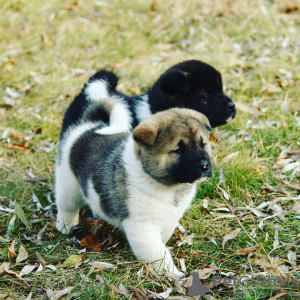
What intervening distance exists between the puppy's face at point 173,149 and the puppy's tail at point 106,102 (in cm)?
49

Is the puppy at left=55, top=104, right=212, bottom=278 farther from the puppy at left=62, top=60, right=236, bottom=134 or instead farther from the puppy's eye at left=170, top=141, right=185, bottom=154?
the puppy at left=62, top=60, right=236, bottom=134

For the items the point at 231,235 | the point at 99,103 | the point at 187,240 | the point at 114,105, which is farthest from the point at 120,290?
the point at 99,103

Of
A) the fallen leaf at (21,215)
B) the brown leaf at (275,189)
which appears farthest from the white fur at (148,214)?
the brown leaf at (275,189)

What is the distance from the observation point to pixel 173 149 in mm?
3223

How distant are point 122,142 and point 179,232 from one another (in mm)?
1083

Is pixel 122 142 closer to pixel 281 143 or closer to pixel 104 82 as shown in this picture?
pixel 104 82

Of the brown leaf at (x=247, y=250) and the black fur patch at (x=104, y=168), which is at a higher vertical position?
the black fur patch at (x=104, y=168)

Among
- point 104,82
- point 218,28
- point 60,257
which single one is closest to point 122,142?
point 104,82

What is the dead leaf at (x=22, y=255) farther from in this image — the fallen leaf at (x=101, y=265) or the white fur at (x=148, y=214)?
the white fur at (x=148, y=214)

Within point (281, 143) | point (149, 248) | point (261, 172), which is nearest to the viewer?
point (149, 248)

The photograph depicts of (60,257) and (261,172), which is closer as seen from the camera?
(60,257)

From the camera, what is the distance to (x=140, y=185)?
336 centimetres

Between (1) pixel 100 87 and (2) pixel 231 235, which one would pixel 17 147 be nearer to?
(1) pixel 100 87

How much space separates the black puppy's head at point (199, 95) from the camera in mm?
4559
